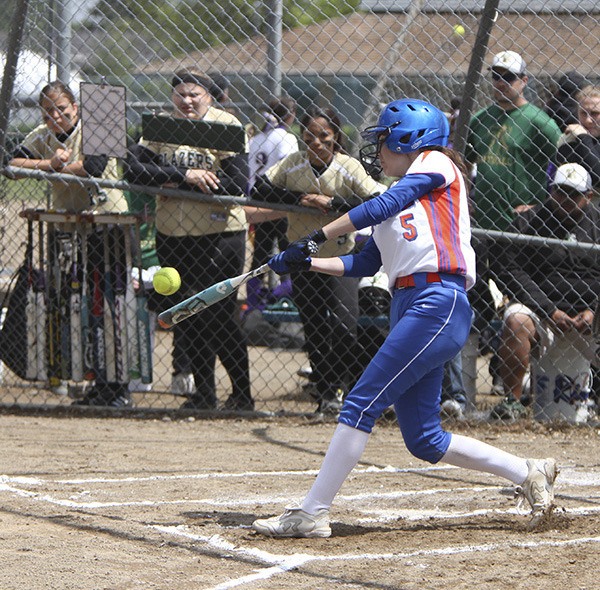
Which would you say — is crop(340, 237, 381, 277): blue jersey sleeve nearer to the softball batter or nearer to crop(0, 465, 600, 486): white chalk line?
the softball batter

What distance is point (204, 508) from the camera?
4941 mm

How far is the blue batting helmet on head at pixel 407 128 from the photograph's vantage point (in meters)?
4.50

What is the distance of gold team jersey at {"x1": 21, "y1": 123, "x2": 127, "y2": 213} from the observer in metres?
7.57

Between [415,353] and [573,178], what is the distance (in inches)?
118

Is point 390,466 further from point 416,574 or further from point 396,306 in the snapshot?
point 416,574

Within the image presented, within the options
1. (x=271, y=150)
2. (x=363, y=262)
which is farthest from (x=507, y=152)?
(x=363, y=262)

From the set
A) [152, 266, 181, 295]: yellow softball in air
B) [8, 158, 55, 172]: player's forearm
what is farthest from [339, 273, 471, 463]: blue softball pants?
[8, 158, 55, 172]: player's forearm

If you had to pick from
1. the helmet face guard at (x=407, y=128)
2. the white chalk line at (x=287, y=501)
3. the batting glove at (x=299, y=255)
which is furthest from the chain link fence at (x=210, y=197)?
the batting glove at (x=299, y=255)

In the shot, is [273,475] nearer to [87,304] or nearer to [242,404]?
[242,404]

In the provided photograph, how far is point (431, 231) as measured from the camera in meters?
4.39

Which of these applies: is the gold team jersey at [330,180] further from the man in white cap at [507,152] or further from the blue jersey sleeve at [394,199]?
the blue jersey sleeve at [394,199]

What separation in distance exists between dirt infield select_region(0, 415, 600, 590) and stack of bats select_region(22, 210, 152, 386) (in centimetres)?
48

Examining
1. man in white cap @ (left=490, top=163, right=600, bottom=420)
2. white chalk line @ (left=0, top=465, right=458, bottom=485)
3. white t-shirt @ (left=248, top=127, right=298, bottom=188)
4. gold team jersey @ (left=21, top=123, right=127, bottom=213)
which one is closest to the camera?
white chalk line @ (left=0, top=465, right=458, bottom=485)

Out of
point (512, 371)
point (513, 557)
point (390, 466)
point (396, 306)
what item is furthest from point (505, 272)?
point (513, 557)
